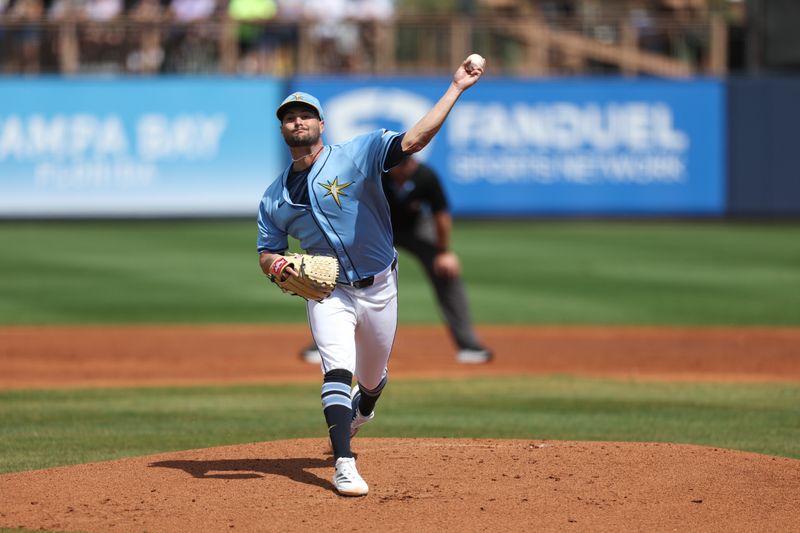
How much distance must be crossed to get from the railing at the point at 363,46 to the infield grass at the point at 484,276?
3.10 metres

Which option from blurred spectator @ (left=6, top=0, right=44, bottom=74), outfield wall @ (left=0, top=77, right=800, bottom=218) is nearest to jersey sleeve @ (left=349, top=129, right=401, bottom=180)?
outfield wall @ (left=0, top=77, right=800, bottom=218)

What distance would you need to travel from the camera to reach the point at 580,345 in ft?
43.2

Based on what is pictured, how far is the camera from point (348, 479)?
6121 millimetres

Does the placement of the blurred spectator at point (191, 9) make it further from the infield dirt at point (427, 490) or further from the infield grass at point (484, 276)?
the infield dirt at point (427, 490)

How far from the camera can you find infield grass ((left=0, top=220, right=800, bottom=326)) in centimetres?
1545

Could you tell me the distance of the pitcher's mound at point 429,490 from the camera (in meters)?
5.71

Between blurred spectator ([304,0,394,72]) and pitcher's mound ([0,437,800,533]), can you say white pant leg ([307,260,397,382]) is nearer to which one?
pitcher's mound ([0,437,800,533])

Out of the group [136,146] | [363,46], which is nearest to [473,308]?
[136,146]

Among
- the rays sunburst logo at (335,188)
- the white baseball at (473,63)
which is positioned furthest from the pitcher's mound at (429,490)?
the white baseball at (473,63)

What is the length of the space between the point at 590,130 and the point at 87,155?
29.9ft

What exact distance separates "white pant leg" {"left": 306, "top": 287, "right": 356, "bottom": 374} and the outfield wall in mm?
17538

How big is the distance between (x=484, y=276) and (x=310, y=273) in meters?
12.0

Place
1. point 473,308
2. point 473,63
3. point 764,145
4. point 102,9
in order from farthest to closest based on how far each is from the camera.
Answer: point 102,9 → point 764,145 → point 473,308 → point 473,63

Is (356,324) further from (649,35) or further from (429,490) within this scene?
(649,35)
